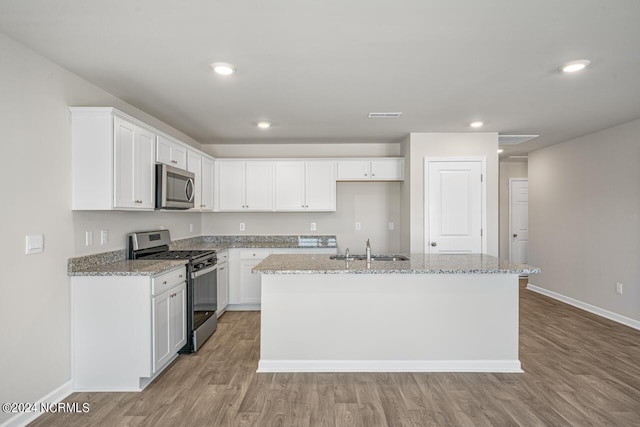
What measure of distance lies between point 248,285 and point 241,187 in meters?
1.43

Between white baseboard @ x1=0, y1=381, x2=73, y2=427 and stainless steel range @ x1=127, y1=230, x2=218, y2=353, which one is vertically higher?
stainless steel range @ x1=127, y1=230, x2=218, y2=353

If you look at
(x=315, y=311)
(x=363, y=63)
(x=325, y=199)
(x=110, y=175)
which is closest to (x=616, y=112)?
(x=363, y=63)

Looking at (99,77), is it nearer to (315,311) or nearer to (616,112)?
(315,311)

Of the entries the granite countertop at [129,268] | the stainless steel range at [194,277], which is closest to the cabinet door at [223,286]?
the stainless steel range at [194,277]

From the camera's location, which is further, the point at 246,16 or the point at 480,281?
the point at 480,281

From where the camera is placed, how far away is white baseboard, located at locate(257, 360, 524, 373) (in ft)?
9.79

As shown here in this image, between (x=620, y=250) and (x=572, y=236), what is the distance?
833 millimetres

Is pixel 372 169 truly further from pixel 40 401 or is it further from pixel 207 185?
pixel 40 401

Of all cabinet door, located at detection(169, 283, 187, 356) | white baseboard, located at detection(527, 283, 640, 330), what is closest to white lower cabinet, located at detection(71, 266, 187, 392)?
cabinet door, located at detection(169, 283, 187, 356)

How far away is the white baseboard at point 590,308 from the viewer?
4.19 m

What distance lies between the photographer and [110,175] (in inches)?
105

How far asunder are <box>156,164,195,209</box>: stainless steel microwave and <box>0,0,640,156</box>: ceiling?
2.18 feet

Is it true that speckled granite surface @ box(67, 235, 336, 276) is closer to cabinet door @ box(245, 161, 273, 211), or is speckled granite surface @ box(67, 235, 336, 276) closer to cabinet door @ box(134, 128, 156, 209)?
cabinet door @ box(134, 128, 156, 209)

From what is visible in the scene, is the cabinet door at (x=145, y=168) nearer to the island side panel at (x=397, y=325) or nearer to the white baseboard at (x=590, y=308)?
the island side panel at (x=397, y=325)
